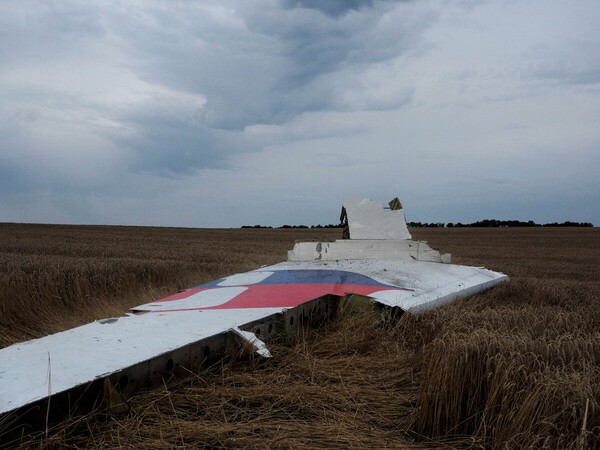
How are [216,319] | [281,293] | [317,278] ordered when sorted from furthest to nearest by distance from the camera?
[317,278], [281,293], [216,319]

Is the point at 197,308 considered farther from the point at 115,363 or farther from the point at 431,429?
the point at 431,429

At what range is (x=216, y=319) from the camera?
145 inches

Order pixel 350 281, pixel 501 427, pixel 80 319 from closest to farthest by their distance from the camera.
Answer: pixel 501 427 → pixel 350 281 → pixel 80 319

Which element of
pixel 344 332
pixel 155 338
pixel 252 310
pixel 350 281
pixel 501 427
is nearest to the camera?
pixel 501 427

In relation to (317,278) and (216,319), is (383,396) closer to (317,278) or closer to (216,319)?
(216,319)

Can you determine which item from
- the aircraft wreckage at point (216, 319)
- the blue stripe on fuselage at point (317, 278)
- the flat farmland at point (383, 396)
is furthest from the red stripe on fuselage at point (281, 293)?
the flat farmland at point (383, 396)

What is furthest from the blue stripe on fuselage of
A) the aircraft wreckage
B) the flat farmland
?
the flat farmland

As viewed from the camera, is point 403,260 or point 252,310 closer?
point 252,310

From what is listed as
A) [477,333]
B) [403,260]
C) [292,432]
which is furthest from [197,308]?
[403,260]

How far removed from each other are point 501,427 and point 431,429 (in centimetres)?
38

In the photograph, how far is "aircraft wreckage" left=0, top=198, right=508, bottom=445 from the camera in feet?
7.73

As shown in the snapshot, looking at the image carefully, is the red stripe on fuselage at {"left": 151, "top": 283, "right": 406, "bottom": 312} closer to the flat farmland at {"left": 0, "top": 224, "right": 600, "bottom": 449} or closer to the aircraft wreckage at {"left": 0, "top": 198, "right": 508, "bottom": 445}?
the aircraft wreckage at {"left": 0, "top": 198, "right": 508, "bottom": 445}

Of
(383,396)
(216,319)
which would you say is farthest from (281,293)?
(383,396)

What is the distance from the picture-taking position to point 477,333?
10.8 feet
